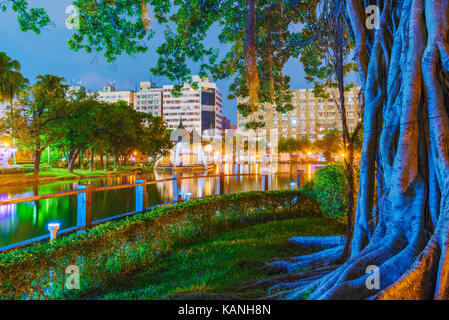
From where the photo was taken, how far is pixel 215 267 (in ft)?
12.1

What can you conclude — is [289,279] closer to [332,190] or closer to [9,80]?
[332,190]

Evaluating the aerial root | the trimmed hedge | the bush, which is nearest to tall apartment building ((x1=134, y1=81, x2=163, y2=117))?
the bush

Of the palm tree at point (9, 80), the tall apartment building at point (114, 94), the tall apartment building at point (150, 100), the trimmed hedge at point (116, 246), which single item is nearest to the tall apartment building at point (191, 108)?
the tall apartment building at point (150, 100)

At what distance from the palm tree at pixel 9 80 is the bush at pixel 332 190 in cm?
2659

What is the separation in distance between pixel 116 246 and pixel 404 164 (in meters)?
3.59

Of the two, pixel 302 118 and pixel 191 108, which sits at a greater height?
pixel 191 108

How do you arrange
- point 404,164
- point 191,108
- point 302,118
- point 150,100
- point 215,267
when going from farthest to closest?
1. point 150,100
2. point 191,108
3. point 302,118
4. point 215,267
5. point 404,164

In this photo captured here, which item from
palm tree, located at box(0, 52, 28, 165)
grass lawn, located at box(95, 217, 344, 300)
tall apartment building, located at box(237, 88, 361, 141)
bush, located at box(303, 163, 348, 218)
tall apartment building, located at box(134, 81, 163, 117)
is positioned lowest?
grass lawn, located at box(95, 217, 344, 300)

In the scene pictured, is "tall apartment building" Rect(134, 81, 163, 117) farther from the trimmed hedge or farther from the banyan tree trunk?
the banyan tree trunk

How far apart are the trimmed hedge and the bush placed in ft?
5.40

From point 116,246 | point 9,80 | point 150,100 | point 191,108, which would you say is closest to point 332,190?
point 116,246

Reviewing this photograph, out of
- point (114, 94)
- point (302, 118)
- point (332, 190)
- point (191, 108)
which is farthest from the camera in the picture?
point (114, 94)

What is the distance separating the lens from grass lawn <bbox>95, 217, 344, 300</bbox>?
2957 millimetres
